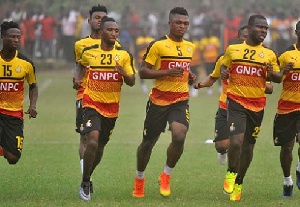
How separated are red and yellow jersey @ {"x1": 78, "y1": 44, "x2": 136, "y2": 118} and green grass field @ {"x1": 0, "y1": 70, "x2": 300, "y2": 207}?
1.27m

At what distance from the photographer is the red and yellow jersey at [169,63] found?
15008 mm

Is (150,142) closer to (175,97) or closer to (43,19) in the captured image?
(175,97)

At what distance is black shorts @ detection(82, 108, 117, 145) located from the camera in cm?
1461

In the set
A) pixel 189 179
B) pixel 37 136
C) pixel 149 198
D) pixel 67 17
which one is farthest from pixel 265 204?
pixel 67 17

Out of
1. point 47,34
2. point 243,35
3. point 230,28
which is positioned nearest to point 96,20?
point 243,35

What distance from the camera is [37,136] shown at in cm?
2412

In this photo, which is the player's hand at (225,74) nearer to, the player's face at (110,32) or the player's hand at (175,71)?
the player's hand at (175,71)

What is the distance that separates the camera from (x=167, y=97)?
49.5 feet

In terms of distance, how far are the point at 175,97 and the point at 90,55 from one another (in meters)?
1.32

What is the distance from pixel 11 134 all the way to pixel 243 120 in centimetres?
317

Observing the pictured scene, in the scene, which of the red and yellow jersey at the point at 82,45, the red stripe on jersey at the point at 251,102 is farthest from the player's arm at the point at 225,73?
the red and yellow jersey at the point at 82,45

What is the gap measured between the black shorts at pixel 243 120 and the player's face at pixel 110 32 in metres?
1.79

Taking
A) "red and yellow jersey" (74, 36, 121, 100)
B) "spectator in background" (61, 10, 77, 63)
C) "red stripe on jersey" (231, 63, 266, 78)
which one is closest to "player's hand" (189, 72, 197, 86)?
"red stripe on jersey" (231, 63, 266, 78)

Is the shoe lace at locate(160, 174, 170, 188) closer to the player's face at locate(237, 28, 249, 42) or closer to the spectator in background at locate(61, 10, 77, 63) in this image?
the player's face at locate(237, 28, 249, 42)
